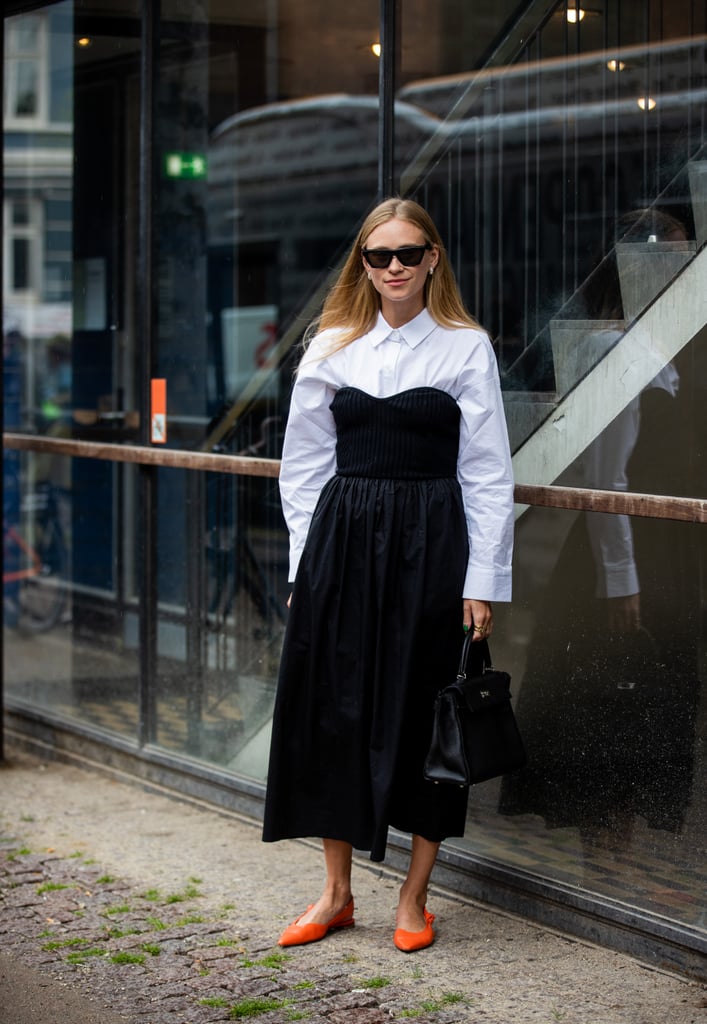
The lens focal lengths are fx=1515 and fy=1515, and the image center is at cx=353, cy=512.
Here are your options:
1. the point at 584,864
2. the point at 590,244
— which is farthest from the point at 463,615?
the point at 590,244

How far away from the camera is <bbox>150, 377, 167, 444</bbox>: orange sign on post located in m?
6.33

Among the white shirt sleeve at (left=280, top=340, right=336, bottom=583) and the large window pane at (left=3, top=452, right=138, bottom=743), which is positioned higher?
the white shirt sleeve at (left=280, top=340, right=336, bottom=583)

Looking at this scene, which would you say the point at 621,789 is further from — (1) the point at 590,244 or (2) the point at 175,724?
(2) the point at 175,724

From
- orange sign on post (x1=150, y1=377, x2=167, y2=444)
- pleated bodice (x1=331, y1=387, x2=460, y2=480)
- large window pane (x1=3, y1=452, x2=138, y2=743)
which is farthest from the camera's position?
large window pane (x1=3, y1=452, x2=138, y2=743)

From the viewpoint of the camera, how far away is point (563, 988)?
13.7 ft

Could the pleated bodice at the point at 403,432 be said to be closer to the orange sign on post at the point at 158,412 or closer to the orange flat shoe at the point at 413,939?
the orange flat shoe at the point at 413,939

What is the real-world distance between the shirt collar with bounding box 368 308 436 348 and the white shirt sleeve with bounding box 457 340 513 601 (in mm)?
179

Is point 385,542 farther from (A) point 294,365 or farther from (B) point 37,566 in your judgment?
(B) point 37,566

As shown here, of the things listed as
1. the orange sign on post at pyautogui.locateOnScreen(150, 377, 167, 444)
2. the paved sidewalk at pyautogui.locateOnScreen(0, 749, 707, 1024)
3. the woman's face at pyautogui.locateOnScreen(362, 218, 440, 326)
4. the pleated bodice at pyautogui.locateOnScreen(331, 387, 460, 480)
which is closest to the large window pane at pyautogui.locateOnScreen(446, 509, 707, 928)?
the paved sidewalk at pyautogui.locateOnScreen(0, 749, 707, 1024)

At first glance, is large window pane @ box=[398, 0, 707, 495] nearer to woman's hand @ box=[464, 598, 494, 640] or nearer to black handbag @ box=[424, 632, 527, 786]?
woman's hand @ box=[464, 598, 494, 640]

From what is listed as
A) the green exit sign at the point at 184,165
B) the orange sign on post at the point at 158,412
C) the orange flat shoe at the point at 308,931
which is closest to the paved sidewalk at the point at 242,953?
the orange flat shoe at the point at 308,931

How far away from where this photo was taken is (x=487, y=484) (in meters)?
4.30

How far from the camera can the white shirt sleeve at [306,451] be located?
14.8ft

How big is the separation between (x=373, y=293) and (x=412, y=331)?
0.21 meters
